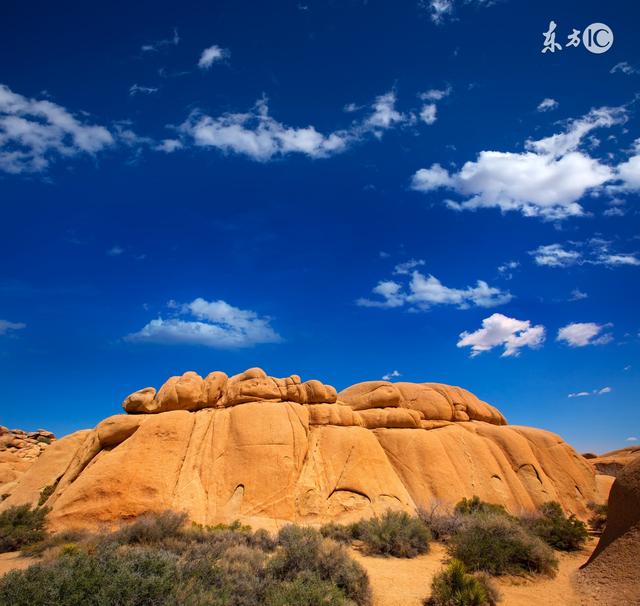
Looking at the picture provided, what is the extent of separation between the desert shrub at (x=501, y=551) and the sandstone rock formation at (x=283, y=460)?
6.26 meters

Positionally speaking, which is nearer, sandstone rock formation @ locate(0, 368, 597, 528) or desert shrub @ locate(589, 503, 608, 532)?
sandstone rock formation @ locate(0, 368, 597, 528)

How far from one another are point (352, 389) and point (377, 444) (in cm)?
526

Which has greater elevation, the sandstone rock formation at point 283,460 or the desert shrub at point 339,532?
the sandstone rock formation at point 283,460

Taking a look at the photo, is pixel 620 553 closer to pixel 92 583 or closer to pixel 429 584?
pixel 429 584

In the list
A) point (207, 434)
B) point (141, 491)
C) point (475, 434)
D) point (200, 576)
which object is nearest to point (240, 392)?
point (207, 434)

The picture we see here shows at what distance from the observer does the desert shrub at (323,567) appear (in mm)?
9750

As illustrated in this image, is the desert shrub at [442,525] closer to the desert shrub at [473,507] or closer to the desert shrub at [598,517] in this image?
the desert shrub at [473,507]

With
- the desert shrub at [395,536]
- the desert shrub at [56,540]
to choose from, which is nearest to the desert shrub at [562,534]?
the desert shrub at [395,536]

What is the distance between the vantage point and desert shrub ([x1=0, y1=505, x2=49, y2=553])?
577 inches

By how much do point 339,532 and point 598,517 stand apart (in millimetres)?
17206

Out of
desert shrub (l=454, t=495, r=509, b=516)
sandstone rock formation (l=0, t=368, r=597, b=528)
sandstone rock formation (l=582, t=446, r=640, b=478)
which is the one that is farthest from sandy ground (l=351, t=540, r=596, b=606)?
sandstone rock formation (l=582, t=446, r=640, b=478)

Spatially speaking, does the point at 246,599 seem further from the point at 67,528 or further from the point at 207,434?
the point at 207,434

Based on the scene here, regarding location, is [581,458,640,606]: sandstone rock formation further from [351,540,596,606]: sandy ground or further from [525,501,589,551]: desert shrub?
[525,501,589,551]: desert shrub

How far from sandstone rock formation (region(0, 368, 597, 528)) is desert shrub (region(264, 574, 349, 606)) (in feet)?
28.2
